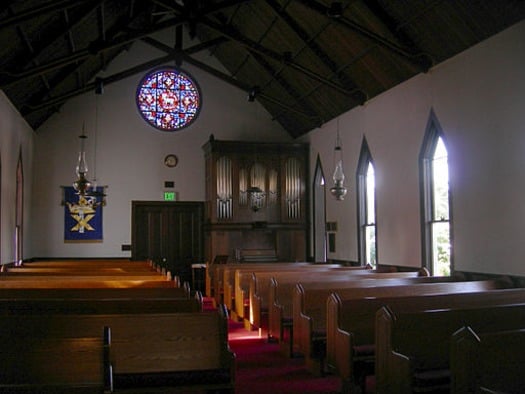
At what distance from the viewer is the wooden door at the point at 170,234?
48.1 ft

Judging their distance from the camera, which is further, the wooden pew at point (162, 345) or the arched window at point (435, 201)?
the arched window at point (435, 201)

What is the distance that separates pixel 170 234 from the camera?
585 inches

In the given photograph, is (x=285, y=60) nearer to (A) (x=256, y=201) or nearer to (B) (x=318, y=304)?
(A) (x=256, y=201)

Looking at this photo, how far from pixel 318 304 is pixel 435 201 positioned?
12.9 feet

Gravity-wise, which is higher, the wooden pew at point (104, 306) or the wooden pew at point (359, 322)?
the wooden pew at point (104, 306)

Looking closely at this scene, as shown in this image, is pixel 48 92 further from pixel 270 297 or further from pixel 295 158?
pixel 270 297

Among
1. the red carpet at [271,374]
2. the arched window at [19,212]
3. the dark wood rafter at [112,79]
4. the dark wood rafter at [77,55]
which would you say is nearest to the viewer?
the red carpet at [271,374]

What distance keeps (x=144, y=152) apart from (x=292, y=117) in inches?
148

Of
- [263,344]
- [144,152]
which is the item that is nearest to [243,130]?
[144,152]

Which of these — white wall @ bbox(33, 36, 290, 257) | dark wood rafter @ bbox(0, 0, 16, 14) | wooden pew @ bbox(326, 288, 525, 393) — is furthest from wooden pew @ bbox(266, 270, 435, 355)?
white wall @ bbox(33, 36, 290, 257)

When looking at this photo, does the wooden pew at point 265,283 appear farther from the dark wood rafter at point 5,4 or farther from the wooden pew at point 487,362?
the dark wood rafter at point 5,4

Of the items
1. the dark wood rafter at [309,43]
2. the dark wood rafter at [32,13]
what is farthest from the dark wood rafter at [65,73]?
the dark wood rafter at [32,13]

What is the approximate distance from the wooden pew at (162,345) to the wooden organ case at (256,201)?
385 inches

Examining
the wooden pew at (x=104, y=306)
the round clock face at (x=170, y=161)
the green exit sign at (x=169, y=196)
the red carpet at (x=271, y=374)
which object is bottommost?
the red carpet at (x=271, y=374)
